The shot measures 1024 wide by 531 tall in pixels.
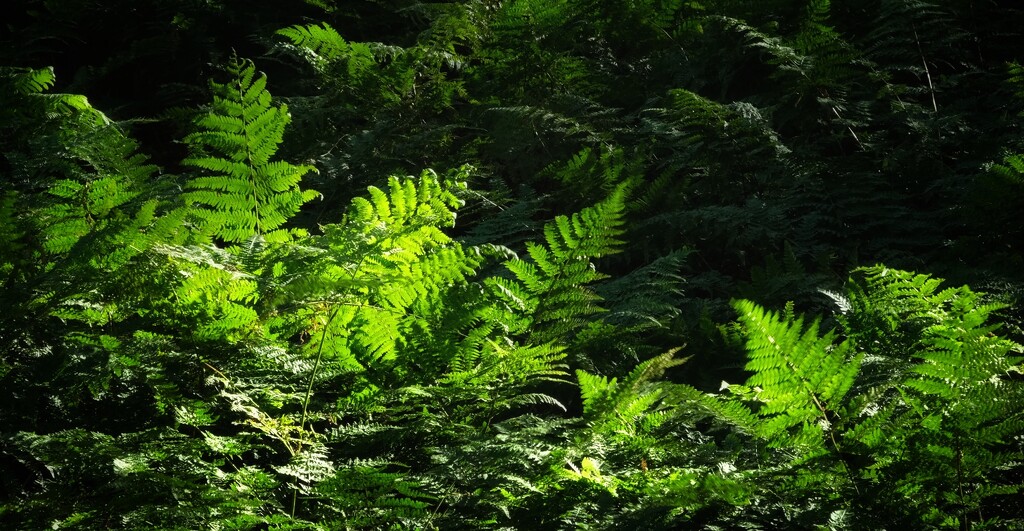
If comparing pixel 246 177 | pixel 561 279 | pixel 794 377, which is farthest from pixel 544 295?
pixel 246 177

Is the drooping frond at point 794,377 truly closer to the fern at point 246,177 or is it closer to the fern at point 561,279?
the fern at point 561,279

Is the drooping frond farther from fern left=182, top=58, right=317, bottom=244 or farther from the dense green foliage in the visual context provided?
fern left=182, top=58, right=317, bottom=244

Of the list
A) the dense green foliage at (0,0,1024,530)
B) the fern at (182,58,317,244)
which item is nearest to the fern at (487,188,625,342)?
the dense green foliage at (0,0,1024,530)

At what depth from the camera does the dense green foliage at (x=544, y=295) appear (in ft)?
4.58

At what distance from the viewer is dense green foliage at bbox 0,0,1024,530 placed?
1.39 metres

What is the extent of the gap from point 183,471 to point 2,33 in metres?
6.60

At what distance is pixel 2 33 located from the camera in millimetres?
6320

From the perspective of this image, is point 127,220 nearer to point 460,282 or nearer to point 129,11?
point 460,282

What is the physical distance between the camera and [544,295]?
213 centimetres

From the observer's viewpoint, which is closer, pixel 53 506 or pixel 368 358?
pixel 53 506

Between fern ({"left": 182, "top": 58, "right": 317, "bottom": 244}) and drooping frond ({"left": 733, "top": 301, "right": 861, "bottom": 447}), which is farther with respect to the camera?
fern ({"left": 182, "top": 58, "right": 317, "bottom": 244})

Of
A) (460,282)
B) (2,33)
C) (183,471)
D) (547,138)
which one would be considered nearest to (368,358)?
(460,282)

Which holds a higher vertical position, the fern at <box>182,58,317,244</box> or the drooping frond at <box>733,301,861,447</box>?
the fern at <box>182,58,317,244</box>

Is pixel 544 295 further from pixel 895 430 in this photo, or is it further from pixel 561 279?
pixel 895 430
